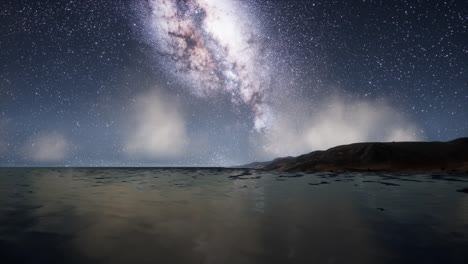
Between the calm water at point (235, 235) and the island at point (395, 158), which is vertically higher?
the island at point (395, 158)

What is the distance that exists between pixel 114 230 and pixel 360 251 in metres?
10.7

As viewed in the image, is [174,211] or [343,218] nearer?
[343,218]

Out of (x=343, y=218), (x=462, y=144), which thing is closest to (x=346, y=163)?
(x=462, y=144)

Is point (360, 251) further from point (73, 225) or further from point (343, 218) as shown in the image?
point (73, 225)

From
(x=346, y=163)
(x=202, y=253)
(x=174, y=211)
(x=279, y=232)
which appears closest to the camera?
(x=202, y=253)

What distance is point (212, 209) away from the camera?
1842 cm

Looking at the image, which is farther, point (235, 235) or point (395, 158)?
point (395, 158)

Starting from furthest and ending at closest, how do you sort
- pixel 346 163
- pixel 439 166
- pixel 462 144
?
pixel 462 144 < pixel 346 163 < pixel 439 166

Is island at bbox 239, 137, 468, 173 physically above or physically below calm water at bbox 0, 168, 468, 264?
above

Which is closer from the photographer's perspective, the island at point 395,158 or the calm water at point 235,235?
the calm water at point 235,235

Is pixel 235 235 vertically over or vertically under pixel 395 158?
under

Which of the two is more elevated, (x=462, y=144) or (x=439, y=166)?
(x=462, y=144)

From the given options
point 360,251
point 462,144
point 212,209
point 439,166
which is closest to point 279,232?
point 360,251

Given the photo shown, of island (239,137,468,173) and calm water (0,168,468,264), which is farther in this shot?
island (239,137,468,173)
